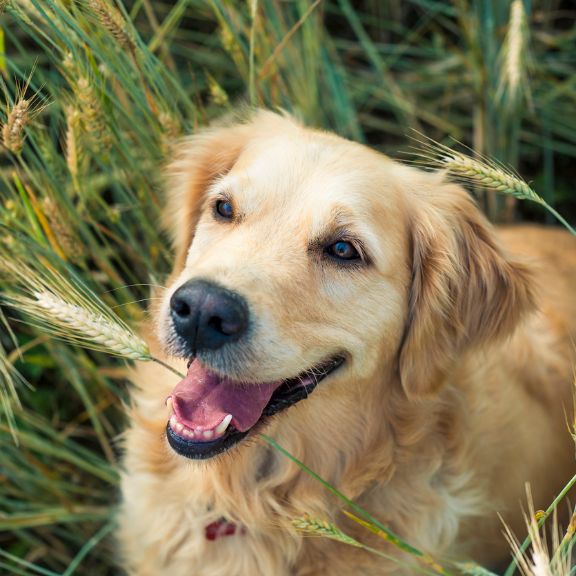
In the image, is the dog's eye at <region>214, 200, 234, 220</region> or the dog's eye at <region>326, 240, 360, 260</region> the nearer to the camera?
the dog's eye at <region>326, 240, 360, 260</region>

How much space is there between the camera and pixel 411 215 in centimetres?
245

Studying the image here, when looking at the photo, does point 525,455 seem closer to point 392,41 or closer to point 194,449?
point 194,449

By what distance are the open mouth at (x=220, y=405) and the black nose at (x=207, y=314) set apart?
191 mm

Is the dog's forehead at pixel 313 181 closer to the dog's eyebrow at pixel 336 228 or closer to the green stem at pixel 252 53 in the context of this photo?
the dog's eyebrow at pixel 336 228

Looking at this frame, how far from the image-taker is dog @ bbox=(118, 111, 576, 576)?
81.1 inches

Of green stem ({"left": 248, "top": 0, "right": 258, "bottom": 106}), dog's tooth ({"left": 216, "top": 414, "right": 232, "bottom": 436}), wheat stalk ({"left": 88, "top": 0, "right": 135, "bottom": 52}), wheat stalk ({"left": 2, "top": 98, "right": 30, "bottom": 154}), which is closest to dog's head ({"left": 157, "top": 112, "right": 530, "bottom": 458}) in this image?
dog's tooth ({"left": 216, "top": 414, "right": 232, "bottom": 436})

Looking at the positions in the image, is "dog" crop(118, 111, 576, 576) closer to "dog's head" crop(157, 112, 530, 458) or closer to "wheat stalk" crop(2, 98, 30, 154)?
"dog's head" crop(157, 112, 530, 458)

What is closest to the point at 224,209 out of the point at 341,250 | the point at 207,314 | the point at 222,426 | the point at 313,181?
the point at 313,181

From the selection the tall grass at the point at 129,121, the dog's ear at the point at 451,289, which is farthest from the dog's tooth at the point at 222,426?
the dog's ear at the point at 451,289

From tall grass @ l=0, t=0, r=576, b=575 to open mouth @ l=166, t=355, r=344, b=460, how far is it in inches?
14.4

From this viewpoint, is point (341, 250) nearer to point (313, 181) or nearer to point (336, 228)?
point (336, 228)

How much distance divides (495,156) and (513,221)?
0.47 m

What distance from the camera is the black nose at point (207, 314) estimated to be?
6.18ft

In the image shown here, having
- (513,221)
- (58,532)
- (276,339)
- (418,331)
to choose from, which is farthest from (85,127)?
(513,221)
